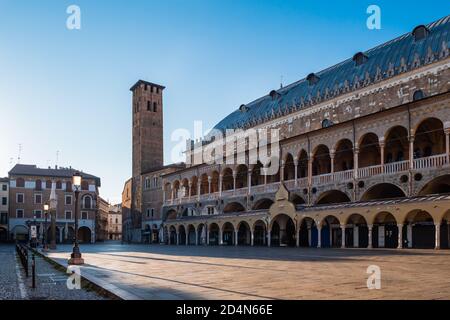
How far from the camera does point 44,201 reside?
76875mm

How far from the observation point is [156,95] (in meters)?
81.4

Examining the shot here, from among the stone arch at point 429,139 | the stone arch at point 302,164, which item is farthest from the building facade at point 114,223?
the stone arch at point 429,139

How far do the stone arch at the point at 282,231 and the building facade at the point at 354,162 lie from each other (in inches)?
3.9

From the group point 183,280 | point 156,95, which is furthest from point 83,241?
point 183,280

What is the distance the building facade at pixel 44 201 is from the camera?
75.1m

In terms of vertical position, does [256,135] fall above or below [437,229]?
above

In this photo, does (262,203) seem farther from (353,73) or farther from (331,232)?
(353,73)

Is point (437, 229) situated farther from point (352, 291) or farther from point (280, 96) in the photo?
point (280, 96)

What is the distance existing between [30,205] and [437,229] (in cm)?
6703

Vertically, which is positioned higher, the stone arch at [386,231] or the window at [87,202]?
the window at [87,202]

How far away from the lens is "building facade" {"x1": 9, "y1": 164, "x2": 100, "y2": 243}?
75062 mm

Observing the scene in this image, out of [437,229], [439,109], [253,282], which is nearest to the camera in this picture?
[253,282]

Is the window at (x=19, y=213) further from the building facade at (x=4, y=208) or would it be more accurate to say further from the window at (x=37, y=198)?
the window at (x=37, y=198)

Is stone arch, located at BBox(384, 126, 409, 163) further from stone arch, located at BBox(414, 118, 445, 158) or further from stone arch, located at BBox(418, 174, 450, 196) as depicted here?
stone arch, located at BBox(418, 174, 450, 196)
